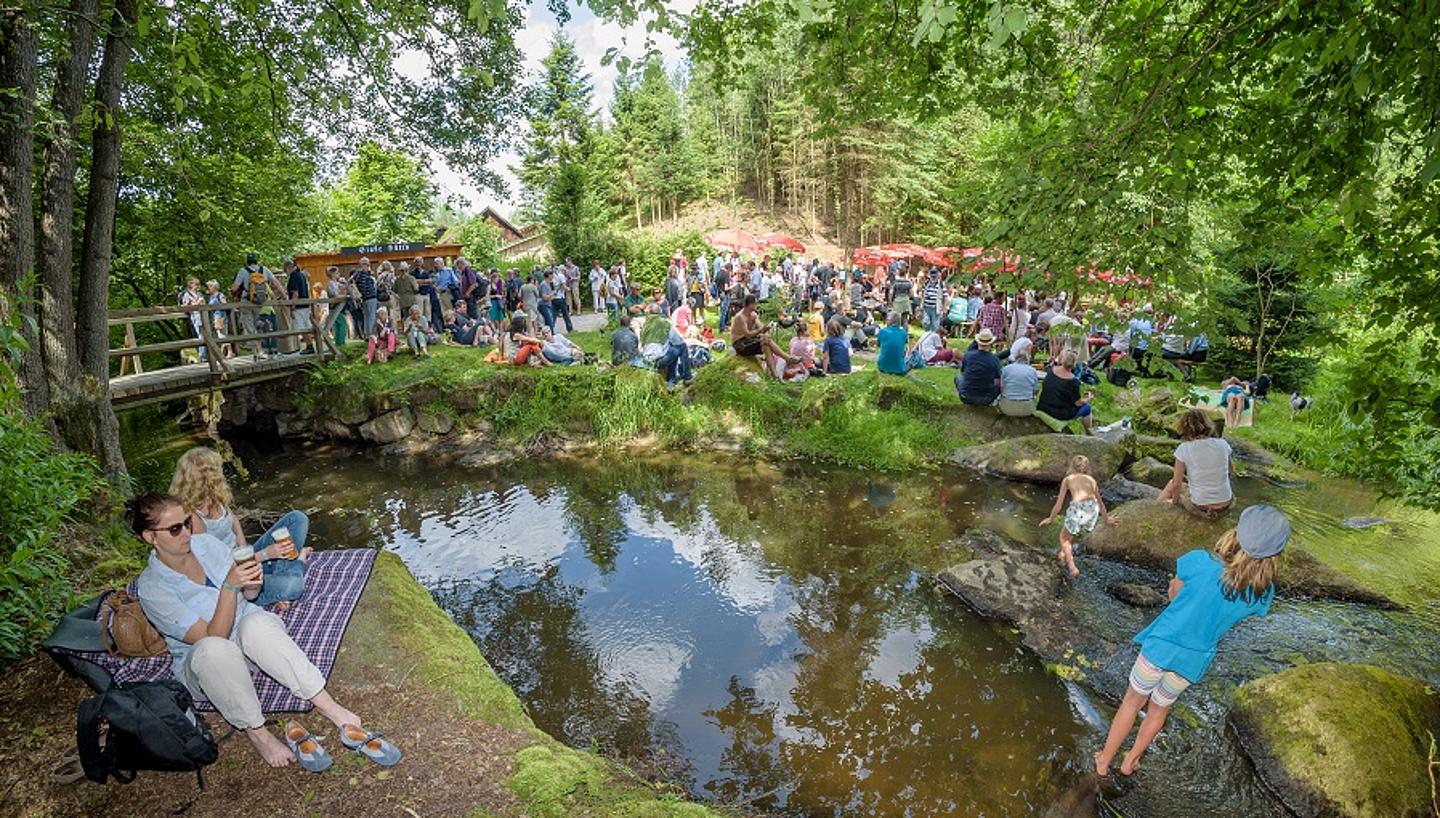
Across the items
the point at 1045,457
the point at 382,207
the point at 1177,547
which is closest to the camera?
the point at 1177,547

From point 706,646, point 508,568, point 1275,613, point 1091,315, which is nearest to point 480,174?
point 508,568

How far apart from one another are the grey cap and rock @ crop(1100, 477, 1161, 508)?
556cm

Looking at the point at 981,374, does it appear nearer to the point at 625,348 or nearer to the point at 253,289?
the point at 625,348

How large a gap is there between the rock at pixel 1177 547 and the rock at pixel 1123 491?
169cm

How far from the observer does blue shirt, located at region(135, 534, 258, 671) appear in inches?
121

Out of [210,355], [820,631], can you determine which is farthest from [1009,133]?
[210,355]

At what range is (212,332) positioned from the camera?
35.6 ft

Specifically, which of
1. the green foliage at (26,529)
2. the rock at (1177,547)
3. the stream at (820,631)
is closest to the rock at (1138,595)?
the stream at (820,631)

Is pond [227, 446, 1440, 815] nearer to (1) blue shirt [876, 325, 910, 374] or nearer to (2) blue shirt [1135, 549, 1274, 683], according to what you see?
(2) blue shirt [1135, 549, 1274, 683]

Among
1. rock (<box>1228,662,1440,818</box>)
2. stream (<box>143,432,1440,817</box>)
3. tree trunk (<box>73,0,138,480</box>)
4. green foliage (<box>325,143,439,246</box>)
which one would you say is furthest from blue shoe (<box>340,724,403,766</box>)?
green foliage (<box>325,143,439,246</box>)

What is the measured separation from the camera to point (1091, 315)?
14.6ft

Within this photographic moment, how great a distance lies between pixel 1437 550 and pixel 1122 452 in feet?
10.5

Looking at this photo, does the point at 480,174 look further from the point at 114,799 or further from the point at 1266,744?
the point at 1266,744

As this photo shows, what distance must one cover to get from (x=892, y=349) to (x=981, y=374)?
1.68 m
